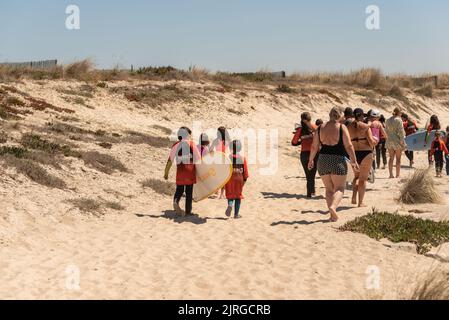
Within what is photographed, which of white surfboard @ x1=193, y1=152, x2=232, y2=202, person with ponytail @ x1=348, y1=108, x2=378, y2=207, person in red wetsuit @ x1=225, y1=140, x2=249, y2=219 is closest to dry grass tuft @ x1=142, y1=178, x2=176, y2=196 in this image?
white surfboard @ x1=193, y1=152, x2=232, y2=202

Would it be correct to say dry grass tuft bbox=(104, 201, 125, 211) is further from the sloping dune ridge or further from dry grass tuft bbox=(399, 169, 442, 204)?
dry grass tuft bbox=(399, 169, 442, 204)

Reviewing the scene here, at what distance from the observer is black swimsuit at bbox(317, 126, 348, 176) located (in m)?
9.33

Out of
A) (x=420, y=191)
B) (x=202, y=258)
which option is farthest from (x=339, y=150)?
(x=420, y=191)

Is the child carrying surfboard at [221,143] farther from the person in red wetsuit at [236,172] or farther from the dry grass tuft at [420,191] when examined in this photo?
the dry grass tuft at [420,191]

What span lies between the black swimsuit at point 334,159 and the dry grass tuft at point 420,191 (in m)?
3.25

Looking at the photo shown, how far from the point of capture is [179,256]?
811cm

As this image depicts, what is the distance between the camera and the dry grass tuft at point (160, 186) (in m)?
13.1

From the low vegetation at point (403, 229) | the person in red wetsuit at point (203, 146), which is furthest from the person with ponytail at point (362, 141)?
the person in red wetsuit at point (203, 146)

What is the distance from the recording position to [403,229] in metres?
9.25

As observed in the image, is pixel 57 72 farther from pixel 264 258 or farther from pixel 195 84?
pixel 264 258

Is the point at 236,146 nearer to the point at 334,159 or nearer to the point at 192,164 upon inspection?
the point at 192,164

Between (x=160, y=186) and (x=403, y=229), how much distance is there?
625 cm

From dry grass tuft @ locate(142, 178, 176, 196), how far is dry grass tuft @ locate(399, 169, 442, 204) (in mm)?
5466

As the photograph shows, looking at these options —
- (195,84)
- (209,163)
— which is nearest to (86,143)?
(209,163)
